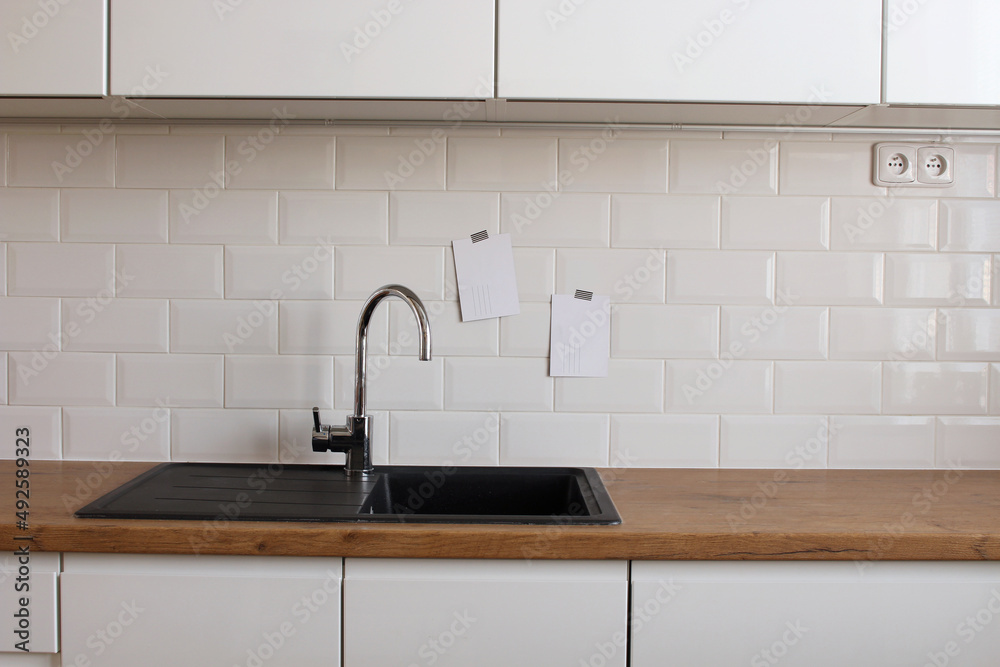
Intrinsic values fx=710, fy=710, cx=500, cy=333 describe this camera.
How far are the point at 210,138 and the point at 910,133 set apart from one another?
1431 mm

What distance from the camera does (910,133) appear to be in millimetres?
1449

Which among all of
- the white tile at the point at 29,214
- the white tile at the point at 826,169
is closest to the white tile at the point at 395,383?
the white tile at the point at 29,214

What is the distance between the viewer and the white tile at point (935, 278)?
57.9 inches

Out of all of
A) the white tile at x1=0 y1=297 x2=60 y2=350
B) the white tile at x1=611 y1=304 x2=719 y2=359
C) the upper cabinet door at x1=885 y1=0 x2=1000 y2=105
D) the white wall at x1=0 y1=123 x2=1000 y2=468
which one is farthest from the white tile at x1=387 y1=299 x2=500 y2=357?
the upper cabinet door at x1=885 y1=0 x2=1000 y2=105

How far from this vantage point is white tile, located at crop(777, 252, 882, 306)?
1467mm

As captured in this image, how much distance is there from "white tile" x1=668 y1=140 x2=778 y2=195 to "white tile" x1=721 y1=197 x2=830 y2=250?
29 millimetres

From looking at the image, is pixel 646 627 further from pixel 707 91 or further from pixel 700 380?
pixel 707 91

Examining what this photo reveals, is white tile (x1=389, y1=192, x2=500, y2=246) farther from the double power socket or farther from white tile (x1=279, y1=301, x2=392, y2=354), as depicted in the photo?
the double power socket

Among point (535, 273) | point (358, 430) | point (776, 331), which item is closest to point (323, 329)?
point (358, 430)

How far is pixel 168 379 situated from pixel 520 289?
2.47 ft

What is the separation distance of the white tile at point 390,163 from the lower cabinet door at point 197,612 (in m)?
0.77

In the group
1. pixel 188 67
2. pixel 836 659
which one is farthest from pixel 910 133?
pixel 188 67

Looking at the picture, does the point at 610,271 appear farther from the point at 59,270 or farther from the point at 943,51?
the point at 59,270

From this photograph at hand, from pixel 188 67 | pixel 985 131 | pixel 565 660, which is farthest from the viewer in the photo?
pixel 985 131
